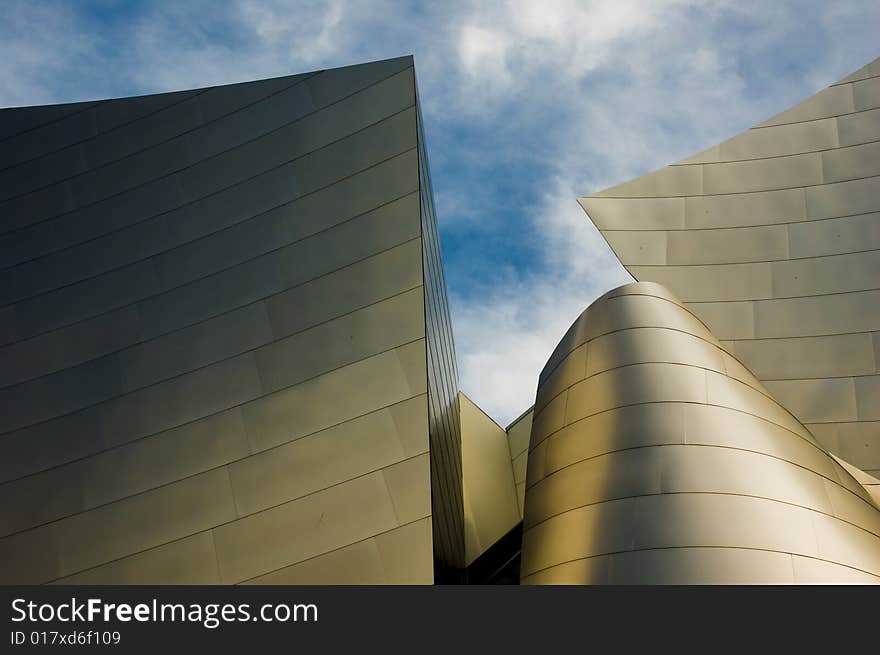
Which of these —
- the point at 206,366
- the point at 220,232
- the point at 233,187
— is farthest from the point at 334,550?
the point at 233,187

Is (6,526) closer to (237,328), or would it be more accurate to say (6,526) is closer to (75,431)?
(75,431)

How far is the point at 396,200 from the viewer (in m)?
13.5

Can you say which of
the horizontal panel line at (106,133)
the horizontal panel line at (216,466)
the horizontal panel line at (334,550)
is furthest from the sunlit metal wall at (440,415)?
the horizontal panel line at (106,133)

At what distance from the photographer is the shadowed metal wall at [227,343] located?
1204 cm

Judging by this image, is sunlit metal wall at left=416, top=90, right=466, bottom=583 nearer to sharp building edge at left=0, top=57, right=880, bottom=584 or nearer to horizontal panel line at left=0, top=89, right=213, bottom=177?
sharp building edge at left=0, top=57, right=880, bottom=584

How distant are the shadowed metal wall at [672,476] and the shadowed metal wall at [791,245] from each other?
3512mm

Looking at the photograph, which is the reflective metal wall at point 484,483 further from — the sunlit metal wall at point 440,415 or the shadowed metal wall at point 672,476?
the shadowed metal wall at point 672,476

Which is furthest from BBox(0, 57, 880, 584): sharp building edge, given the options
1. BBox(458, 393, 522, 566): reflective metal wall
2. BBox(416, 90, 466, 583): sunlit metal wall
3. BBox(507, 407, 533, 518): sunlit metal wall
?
BBox(507, 407, 533, 518): sunlit metal wall

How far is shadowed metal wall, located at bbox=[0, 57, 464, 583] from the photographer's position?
12039 millimetres

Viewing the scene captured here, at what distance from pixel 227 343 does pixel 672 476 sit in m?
6.42

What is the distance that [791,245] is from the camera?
1731 centimetres

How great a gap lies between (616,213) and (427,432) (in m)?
8.50

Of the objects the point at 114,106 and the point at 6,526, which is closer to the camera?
the point at 6,526
